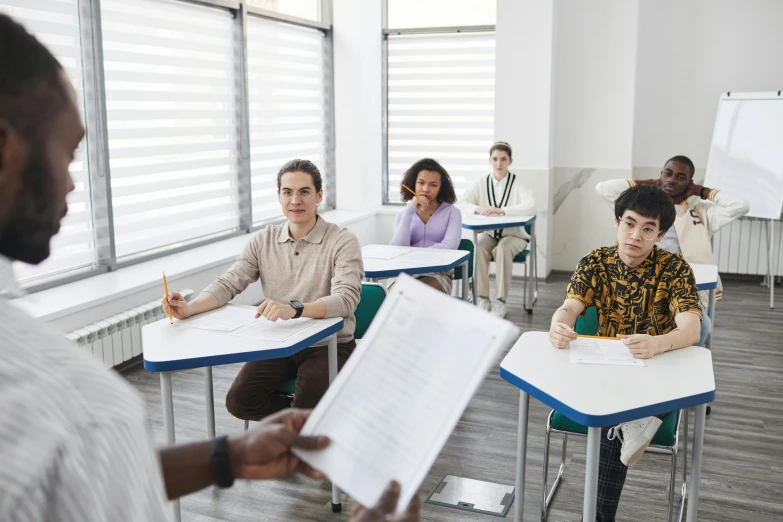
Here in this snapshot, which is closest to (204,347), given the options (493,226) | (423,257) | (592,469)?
(592,469)

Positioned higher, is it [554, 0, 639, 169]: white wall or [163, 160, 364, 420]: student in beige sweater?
A: [554, 0, 639, 169]: white wall

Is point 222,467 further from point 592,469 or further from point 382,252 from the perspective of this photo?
point 382,252

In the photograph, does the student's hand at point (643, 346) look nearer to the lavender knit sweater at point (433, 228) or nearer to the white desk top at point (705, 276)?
the white desk top at point (705, 276)

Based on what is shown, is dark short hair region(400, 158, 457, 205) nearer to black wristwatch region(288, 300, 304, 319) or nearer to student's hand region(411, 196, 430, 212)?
student's hand region(411, 196, 430, 212)

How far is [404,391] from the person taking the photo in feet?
3.24

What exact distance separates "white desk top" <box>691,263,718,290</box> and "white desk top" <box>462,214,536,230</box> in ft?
5.54

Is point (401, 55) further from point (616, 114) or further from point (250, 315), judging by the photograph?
point (250, 315)

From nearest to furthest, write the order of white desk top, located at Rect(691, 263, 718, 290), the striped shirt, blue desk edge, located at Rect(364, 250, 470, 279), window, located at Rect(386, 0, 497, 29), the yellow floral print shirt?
the striped shirt
the yellow floral print shirt
white desk top, located at Rect(691, 263, 718, 290)
blue desk edge, located at Rect(364, 250, 470, 279)
window, located at Rect(386, 0, 497, 29)

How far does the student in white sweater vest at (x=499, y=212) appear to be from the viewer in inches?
223

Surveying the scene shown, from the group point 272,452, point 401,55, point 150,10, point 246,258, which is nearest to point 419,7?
point 401,55

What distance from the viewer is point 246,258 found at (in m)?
3.04

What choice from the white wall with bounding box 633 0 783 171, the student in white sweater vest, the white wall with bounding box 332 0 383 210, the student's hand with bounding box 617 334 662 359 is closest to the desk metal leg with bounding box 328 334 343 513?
the student's hand with bounding box 617 334 662 359

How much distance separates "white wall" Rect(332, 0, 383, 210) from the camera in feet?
24.1

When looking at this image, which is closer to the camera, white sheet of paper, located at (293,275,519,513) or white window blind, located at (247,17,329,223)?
white sheet of paper, located at (293,275,519,513)
